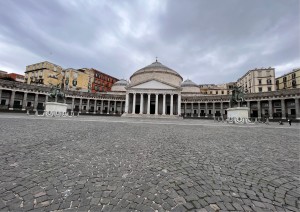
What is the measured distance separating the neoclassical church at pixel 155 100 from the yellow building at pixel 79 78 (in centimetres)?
959

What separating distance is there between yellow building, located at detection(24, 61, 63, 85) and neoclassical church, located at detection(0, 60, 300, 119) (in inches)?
415

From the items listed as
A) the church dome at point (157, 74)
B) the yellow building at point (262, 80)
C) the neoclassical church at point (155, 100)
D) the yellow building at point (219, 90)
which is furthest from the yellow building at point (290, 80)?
the church dome at point (157, 74)

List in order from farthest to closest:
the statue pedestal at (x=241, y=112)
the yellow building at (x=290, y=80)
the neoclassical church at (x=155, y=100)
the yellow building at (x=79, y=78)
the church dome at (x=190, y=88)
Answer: the church dome at (x=190, y=88) < the yellow building at (x=79, y=78) < the yellow building at (x=290, y=80) < the neoclassical church at (x=155, y=100) < the statue pedestal at (x=241, y=112)

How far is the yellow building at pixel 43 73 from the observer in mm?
55781

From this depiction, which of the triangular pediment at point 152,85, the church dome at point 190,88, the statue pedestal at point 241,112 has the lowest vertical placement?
the statue pedestal at point 241,112

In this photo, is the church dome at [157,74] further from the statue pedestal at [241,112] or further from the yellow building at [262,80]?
the statue pedestal at [241,112]

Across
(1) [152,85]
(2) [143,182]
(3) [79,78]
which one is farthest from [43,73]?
(2) [143,182]

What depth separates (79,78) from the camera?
215ft

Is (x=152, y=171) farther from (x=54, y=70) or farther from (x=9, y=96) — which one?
(x=54, y=70)

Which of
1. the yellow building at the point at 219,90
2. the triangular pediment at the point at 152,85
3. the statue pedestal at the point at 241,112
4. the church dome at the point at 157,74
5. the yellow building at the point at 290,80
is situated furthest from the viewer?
the yellow building at the point at 219,90

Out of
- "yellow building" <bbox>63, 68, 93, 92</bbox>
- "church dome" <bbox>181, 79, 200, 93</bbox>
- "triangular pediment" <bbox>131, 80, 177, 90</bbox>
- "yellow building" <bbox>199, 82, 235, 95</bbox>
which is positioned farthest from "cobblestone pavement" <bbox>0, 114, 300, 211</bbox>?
"yellow building" <bbox>199, 82, 235, 95</bbox>

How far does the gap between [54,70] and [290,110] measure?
8099 cm

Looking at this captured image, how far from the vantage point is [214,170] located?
353 cm

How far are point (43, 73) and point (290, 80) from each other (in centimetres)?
9456
